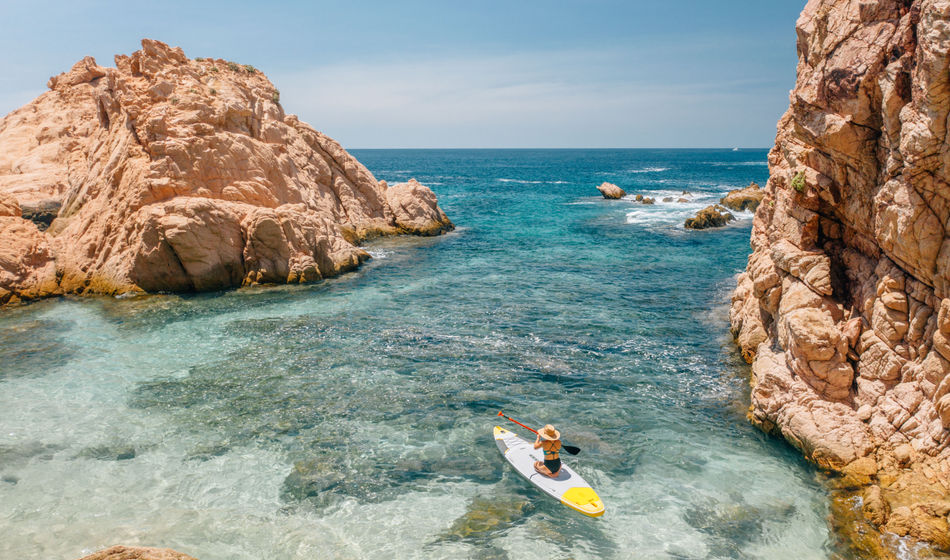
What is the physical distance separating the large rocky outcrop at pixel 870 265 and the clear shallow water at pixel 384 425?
156 centimetres

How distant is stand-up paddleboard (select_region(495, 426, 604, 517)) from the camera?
1318 centimetres

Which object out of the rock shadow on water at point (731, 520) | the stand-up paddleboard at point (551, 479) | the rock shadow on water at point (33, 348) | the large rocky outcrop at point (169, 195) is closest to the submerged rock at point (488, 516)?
the stand-up paddleboard at point (551, 479)

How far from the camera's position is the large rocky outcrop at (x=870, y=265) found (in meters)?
A: 12.0

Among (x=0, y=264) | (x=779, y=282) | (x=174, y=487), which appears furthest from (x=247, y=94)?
(x=779, y=282)

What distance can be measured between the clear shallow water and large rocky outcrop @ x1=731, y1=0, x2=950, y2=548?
1.56 metres

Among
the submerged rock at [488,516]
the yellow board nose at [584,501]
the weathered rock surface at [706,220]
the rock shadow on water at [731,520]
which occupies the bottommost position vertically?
the submerged rock at [488,516]

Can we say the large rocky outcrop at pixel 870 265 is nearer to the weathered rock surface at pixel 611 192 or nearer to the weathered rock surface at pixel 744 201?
the weathered rock surface at pixel 744 201

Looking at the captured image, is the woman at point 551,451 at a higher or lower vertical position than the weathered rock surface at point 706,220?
lower

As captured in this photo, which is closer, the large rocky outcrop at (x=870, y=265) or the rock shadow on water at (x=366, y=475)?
the large rocky outcrop at (x=870, y=265)

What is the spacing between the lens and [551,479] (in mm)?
14086

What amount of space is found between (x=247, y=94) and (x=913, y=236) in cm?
4076

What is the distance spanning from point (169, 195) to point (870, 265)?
1306 inches

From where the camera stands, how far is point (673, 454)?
605 inches

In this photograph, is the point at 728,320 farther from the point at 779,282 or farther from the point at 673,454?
the point at 673,454
